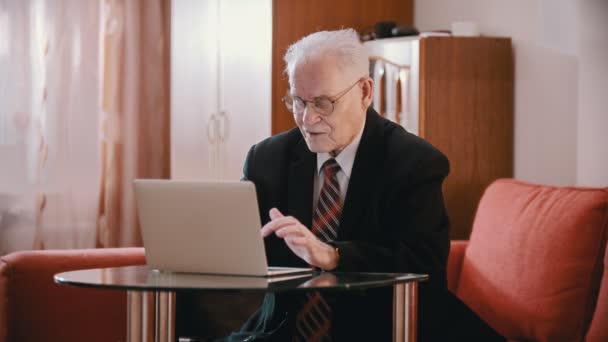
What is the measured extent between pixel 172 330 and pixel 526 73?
249 centimetres

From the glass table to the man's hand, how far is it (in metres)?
0.04

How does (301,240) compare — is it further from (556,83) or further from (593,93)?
(556,83)

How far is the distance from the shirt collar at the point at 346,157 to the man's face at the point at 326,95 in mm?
30

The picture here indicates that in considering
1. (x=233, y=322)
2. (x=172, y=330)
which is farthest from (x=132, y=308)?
(x=233, y=322)

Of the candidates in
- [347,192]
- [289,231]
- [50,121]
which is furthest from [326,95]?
[50,121]

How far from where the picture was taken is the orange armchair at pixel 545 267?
253 cm

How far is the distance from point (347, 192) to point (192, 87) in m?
2.61

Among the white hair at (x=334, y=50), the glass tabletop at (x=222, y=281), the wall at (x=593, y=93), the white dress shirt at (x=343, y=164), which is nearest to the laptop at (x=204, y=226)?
the glass tabletop at (x=222, y=281)

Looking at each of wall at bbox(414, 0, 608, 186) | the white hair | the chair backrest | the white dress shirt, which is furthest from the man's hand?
wall at bbox(414, 0, 608, 186)

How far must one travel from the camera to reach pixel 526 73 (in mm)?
3846

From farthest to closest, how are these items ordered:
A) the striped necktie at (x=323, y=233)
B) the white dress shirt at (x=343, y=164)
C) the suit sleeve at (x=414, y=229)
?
the white dress shirt at (x=343, y=164), the striped necktie at (x=323, y=233), the suit sleeve at (x=414, y=229)

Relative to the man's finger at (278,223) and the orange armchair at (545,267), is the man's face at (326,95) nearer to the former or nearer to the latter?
the man's finger at (278,223)

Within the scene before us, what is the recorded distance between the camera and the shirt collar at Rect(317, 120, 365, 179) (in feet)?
7.34

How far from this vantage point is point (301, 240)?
70.9 inches
